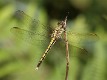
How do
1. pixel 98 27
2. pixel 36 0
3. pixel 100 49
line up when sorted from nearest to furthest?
pixel 100 49
pixel 98 27
pixel 36 0

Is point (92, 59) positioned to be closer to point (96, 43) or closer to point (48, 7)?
point (96, 43)

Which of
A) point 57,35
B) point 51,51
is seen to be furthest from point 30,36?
point 51,51

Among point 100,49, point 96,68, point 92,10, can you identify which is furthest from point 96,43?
point 92,10

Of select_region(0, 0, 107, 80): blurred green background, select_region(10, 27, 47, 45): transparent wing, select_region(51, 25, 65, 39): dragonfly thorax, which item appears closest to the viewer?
select_region(51, 25, 65, 39): dragonfly thorax

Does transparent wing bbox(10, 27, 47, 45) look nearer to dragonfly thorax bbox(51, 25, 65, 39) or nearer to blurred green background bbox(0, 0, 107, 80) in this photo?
blurred green background bbox(0, 0, 107, 80)

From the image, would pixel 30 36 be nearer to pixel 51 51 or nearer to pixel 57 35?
pixel 57 35

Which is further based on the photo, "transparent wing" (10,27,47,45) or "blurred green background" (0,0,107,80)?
"blurred green background" (0,0,107,80)

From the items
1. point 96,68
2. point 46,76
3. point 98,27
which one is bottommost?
point 46,76

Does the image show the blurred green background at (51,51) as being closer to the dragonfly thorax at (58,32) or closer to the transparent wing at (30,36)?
the transparent wing at (30,36)

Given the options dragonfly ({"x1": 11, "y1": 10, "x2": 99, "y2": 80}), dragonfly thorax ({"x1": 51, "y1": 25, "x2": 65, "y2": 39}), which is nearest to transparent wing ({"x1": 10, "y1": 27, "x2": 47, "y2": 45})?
dragonfly ({"x1": 11, "y1": 10, "x2": 99, "y2": 80})
